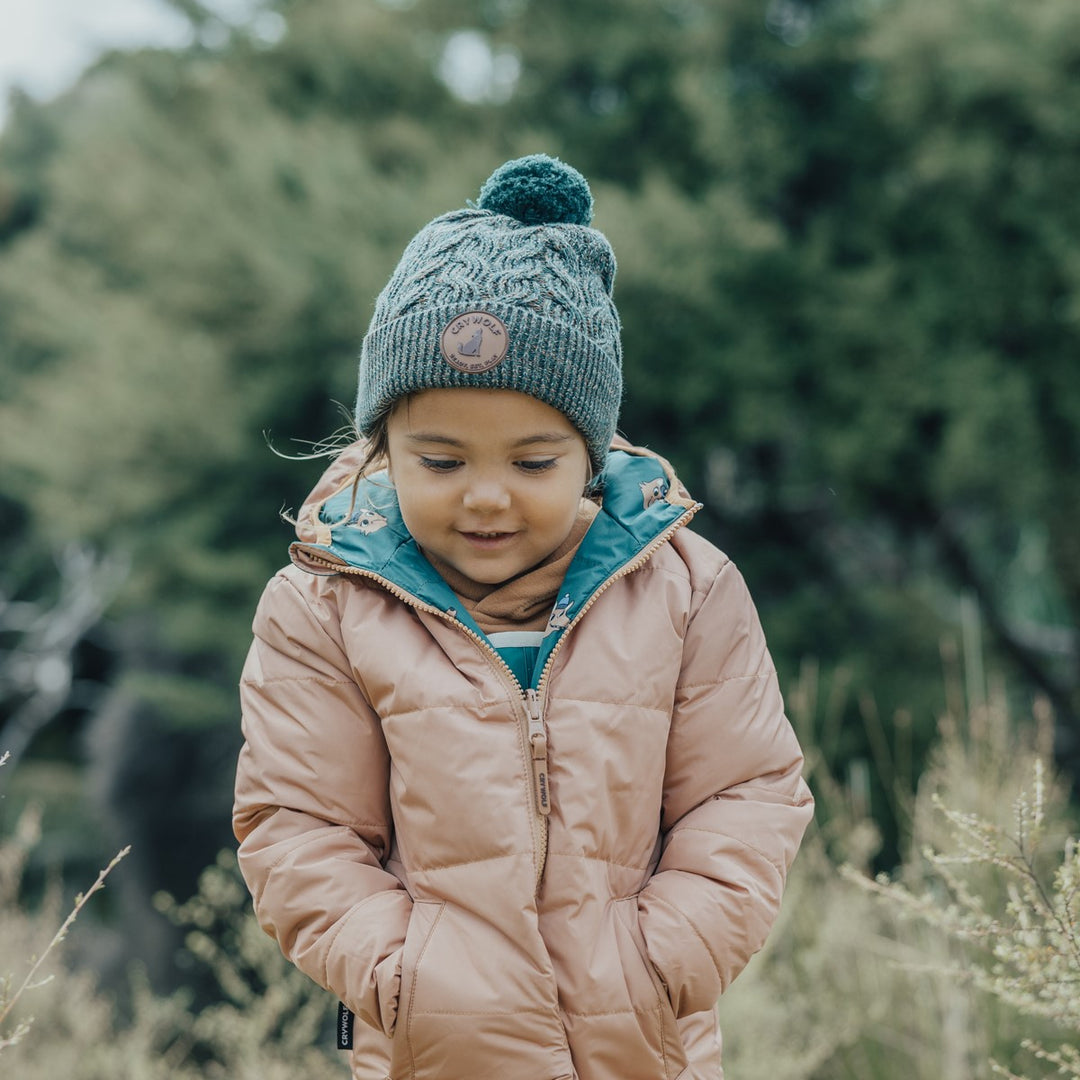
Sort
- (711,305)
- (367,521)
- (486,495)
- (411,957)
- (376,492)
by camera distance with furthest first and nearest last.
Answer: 1. (711,305)
2. (376,492)
3. (367,521)
4. (486,495)
5. (411,957)

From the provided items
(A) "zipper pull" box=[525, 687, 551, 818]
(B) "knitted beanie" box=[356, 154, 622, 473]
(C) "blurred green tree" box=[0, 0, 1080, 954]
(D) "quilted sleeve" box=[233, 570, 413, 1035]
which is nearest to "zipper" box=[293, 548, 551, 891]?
(A) "zipper pull" box=[525, 687, 551, 818]

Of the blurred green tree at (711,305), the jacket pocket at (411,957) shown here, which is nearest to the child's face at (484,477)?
the jacket pocket at (411,957)

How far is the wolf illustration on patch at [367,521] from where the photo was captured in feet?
5.05

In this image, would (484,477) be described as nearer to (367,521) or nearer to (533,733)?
(367,521)

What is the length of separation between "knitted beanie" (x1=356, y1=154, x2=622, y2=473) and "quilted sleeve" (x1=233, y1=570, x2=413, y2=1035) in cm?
31

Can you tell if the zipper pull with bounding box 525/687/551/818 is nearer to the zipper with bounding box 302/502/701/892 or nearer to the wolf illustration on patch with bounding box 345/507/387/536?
the zipper with bounding box 302/502/701/892

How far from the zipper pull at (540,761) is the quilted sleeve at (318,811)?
197 millimetres

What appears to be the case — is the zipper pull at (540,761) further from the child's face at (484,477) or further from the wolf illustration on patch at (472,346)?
the wolf illustration on patch at (472,346)

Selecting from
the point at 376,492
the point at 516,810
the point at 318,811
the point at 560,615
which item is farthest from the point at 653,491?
the point at 318,811

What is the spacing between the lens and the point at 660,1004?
137 cm

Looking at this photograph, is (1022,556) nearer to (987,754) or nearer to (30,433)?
(987,754)

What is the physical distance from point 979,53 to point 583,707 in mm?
7918

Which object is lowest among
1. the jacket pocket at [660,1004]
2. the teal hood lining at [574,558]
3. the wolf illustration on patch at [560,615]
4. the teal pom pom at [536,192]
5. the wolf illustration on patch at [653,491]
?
the jacket pocket at [660,1004]

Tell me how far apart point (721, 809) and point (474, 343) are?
0.64 metres
